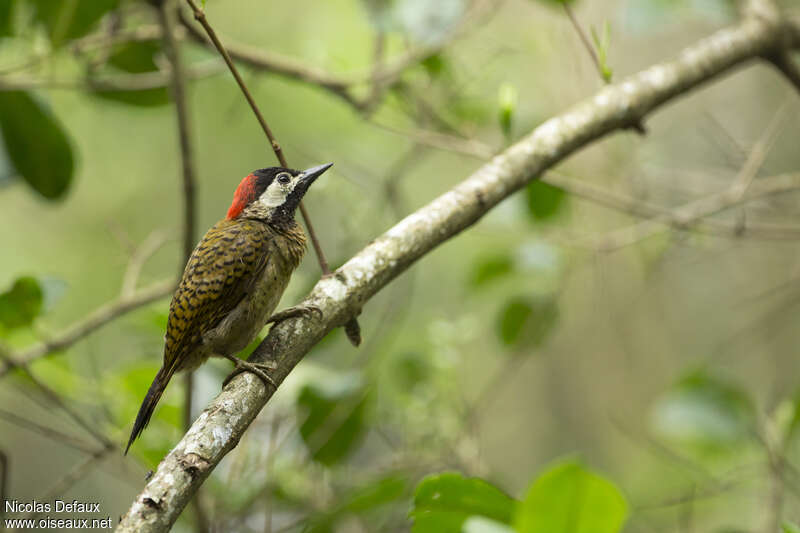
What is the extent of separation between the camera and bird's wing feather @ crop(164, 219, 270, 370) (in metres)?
1.96

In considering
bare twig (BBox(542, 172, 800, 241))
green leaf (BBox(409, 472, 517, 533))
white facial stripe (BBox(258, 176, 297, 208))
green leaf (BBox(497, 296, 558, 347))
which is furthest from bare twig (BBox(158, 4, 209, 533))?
green leaf (BBox(497, 296, 558, 347))

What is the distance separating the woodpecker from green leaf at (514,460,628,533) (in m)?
0.98

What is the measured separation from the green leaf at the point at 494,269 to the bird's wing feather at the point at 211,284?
1.07 meters

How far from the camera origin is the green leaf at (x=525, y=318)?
2.94 m

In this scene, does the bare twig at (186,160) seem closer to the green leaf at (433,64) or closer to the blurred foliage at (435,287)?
the blurred foliage at (435,287)

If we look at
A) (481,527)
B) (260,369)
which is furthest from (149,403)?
(481,527)

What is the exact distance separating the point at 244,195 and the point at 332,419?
76 cm

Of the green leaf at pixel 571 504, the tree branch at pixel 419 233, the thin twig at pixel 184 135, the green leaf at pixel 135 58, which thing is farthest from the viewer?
the green leaf at pixel 135 58

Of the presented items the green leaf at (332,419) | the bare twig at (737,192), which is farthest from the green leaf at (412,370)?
the bare twig at (737,192)

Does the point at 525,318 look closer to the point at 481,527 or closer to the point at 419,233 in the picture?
the point at 419,233

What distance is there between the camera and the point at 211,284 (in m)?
2.00

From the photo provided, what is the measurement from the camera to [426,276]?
628 cm

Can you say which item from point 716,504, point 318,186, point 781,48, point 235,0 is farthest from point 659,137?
point 235,0

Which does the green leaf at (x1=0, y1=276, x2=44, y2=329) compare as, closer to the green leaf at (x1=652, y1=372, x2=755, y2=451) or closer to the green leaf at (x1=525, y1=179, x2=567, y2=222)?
the green leaf at (x1=525, y1=179, x2=567, y2=222)
